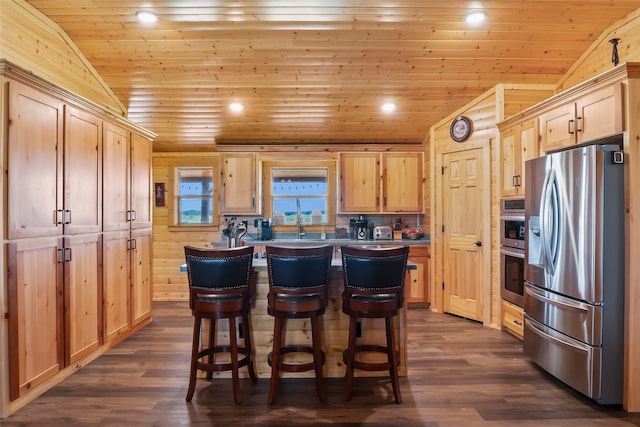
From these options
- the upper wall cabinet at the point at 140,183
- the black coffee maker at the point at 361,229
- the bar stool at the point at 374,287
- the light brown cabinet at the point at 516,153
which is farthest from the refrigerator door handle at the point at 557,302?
the upper wall cabinet at the point at 140,183

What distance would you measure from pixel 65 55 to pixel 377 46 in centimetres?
295

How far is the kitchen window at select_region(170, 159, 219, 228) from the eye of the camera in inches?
220

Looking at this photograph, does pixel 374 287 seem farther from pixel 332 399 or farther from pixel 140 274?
pixel 140 274

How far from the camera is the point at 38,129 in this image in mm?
2475

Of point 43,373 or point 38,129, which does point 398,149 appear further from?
point 43,373

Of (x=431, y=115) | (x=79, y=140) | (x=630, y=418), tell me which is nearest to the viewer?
(x=630, y=418)

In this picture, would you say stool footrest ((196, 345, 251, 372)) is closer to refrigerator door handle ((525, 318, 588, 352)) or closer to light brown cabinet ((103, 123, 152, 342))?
light brown cabinet ((103, 123, 152, 342))

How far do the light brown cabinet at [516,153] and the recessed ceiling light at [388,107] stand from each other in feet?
4.26

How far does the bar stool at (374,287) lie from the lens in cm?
Result: 231

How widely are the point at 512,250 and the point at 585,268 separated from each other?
1204 millimetres

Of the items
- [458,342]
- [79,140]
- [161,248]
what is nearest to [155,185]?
[161,248]

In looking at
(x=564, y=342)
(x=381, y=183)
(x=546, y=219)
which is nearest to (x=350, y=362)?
(x=564, y=342)

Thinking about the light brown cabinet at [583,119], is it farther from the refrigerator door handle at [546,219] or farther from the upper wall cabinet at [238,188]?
the upper wall cabinet at [238,188]

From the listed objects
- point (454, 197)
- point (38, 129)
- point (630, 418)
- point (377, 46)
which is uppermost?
point (377, 46)
